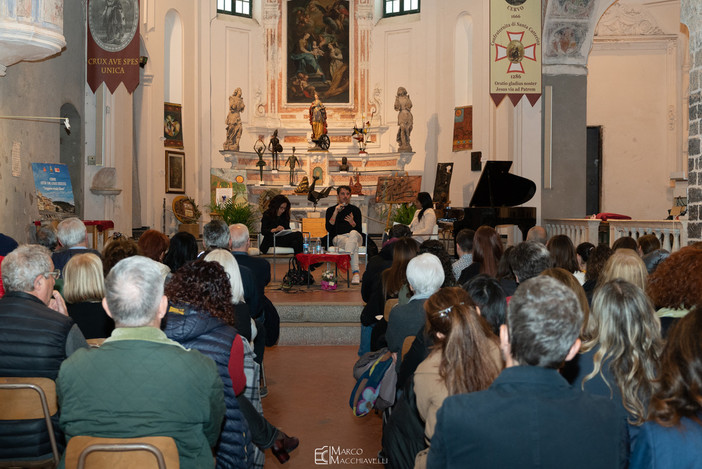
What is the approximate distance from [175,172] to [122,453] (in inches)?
579

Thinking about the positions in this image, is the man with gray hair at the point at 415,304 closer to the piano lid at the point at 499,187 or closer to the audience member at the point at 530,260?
the audience member at the point at 530,260

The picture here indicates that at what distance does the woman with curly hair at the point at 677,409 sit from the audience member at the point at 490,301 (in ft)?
4.92

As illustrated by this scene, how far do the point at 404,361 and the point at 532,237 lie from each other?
4946mm

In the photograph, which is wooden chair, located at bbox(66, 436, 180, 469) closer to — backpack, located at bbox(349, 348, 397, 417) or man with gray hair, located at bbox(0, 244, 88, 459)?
man with gray hair, located at bbox(0, 244, 88, 459)

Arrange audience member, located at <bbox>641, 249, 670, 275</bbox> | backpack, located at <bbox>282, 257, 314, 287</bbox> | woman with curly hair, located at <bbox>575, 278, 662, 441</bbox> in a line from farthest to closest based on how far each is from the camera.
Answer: backpack, located at <bbox>282, 257, 314, 287</bbox> → audience member, located at <bbox>641, 249, 670, 275</bbox> → woman with curly hair, located at <bbox>575, 278, 662, 441</bbox>

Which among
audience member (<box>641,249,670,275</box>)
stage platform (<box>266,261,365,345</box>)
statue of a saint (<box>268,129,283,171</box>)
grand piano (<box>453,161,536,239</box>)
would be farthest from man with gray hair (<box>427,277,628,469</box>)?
statue of a saint (<box>268,129,283,171</box>)

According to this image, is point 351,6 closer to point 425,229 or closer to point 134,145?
point 134,145

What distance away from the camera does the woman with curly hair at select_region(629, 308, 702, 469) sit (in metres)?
1.87

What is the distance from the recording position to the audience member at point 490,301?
3439 mm

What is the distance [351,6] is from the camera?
18312mm

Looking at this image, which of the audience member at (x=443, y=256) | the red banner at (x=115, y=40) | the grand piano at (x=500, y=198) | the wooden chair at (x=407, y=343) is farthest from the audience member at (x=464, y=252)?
the red banner at (x=115, y=40)

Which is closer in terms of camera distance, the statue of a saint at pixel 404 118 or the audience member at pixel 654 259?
the audience member at pixel 654 259

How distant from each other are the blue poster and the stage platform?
3.11m

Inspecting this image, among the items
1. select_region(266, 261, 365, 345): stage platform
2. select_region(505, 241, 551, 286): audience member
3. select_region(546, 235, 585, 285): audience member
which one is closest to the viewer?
select_region(505, 241, 551, 286): audience member
